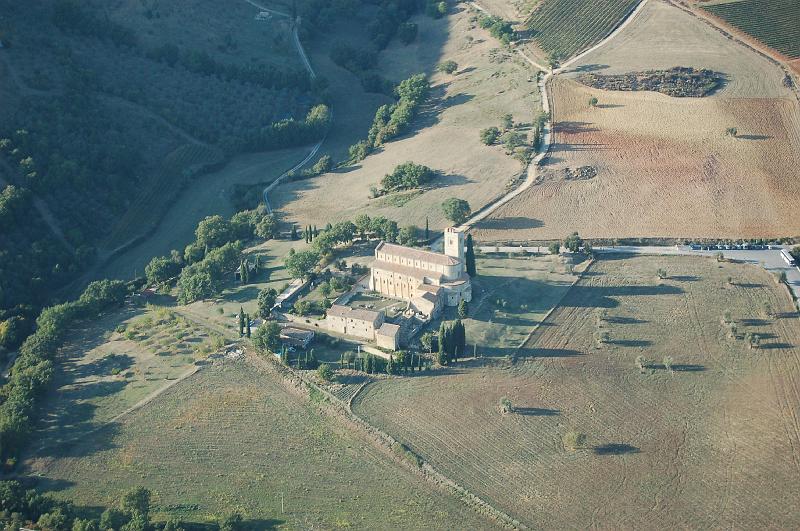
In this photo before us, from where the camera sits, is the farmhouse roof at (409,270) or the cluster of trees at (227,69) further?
the cluster of trees at (227,69)

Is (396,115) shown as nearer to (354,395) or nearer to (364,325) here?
(364,325)

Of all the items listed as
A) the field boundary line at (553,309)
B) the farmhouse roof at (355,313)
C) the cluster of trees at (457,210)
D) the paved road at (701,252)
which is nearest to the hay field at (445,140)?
the cluster of trees at (457,210)

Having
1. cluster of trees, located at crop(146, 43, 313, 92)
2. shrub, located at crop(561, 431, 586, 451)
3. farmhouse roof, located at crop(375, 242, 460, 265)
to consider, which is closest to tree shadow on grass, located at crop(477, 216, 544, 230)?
farmhouse roof, located at crop(375, 242, 460, 265)

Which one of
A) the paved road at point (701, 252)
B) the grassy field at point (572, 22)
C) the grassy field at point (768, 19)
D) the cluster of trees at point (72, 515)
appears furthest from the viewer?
the grassy field at point (572, 22)

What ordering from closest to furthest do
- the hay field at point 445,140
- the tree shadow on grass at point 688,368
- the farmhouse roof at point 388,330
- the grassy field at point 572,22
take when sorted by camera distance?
the tree shadow on grass at point 688,368
the farmhouse roof at point 388,330
the hay field at point 445,140
the grassy field at point 572,22

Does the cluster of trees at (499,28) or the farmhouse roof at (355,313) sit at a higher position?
the cluster of trees at (499,28)

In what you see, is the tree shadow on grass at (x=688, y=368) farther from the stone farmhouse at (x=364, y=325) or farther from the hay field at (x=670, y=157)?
the hay field at (x=670, y=157)

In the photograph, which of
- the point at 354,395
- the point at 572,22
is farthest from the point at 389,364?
A: the point at 572,22
